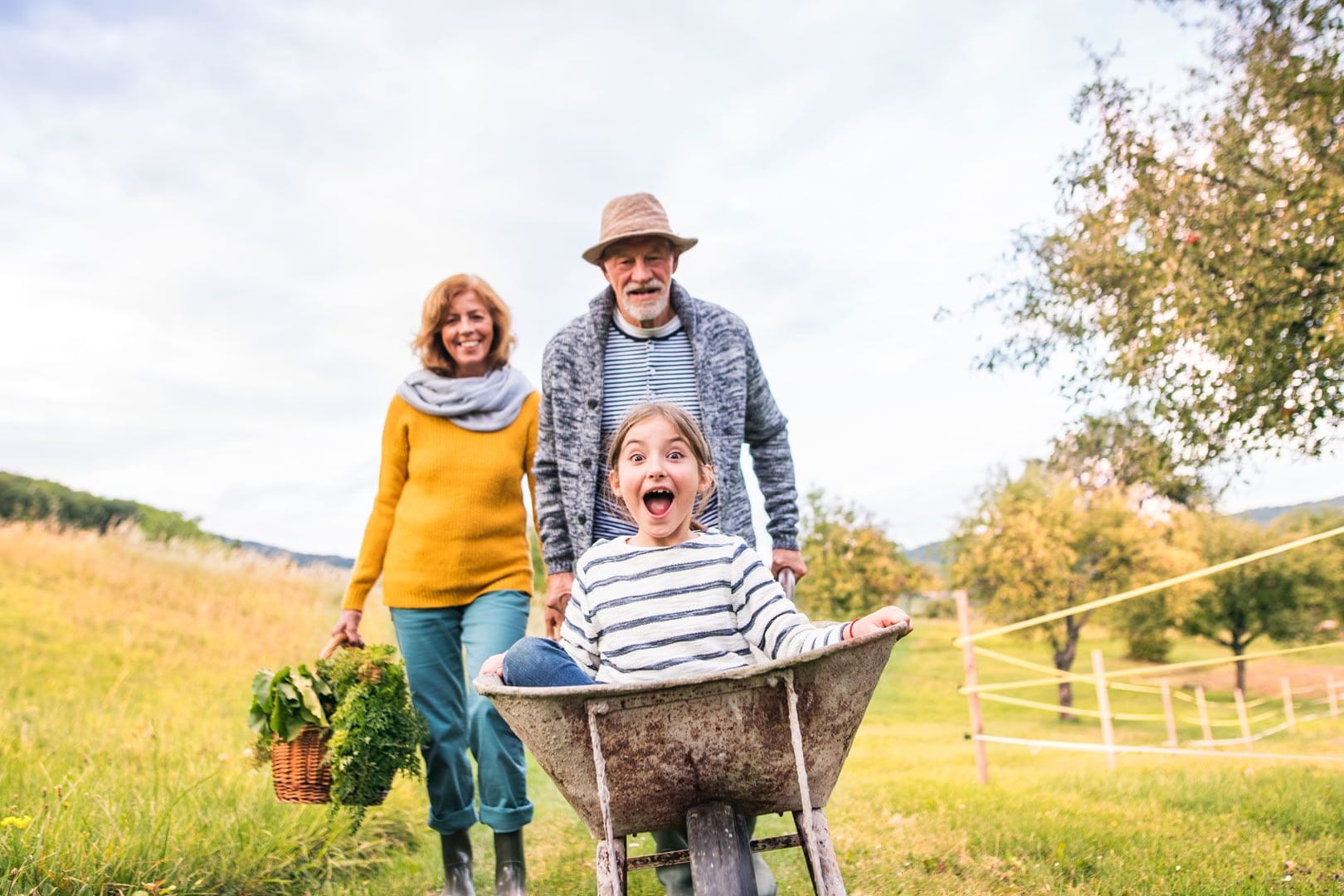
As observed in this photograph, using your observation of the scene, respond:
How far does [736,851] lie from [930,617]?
40.7 m

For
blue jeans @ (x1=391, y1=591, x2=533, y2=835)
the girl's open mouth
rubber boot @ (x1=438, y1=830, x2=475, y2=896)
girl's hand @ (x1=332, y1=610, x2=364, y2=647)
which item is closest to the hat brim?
the girl's open mouth

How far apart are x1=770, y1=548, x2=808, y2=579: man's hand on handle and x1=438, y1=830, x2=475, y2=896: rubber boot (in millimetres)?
1582

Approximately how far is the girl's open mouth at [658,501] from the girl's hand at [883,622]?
685 millimetres

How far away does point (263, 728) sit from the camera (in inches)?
148

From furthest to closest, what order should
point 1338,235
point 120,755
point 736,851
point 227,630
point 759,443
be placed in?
point 227,630
point 1338,235
point 120,755
point 759,443
point 736,851

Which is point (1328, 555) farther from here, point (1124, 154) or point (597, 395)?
point (597, 395)

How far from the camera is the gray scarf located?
3.81 metres

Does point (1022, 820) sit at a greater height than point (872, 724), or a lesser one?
greater

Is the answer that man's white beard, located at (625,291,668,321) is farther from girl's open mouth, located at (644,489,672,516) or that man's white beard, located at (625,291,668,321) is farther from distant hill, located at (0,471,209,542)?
distant hill, located at (0,471,209,542)

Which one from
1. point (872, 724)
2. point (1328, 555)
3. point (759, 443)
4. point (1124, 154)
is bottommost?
point (872, 724)

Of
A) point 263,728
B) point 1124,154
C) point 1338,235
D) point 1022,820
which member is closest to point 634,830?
point 263,728

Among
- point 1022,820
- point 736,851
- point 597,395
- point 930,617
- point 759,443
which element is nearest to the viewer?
point 736,851

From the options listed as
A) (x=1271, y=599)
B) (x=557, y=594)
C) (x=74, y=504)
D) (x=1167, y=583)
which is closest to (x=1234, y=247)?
(x=1167, y=583)

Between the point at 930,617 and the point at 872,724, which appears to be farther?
the point at 930,617
